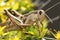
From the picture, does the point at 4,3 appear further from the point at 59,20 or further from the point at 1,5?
the point at 59,20

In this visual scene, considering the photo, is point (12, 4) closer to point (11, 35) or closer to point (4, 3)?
point (4, 3)

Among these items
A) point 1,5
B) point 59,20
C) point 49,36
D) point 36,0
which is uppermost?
point 36,0

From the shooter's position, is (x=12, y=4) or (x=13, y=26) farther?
(x=12, y=4)

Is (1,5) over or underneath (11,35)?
over

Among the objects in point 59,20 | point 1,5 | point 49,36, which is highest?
point 1,5

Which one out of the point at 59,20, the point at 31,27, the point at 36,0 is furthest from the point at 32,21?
the point at 36,0

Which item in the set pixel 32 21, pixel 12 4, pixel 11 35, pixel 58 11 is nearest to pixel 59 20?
pixel 58 11

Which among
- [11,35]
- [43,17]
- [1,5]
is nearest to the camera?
[11,35]

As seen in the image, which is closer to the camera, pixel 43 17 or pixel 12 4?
pixel 43 17

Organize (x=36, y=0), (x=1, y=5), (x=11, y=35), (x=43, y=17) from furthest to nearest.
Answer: (x=36, y=0)
(x=1, y=5)
(x=43, y=17)
(x=11, y=35)
